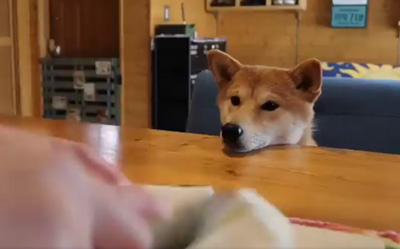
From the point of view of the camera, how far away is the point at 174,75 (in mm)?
3887

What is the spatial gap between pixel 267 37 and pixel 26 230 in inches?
186

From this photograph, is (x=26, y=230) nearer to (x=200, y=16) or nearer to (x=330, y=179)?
(x=330, y=179)

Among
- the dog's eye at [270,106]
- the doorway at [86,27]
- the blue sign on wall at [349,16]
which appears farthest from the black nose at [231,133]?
the blue sign on wall at [349,16]

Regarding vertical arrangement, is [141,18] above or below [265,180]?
above

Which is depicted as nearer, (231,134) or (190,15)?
(231,134)

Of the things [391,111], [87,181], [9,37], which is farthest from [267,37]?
[87,181]

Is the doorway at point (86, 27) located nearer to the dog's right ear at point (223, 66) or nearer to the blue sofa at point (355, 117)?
the blue sofa at point (355, 117)

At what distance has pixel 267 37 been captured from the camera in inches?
190

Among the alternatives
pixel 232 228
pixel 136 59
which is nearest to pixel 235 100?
pixel 232 228

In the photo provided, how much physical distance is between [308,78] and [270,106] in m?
0.12

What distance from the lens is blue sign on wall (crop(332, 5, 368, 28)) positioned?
445 cm

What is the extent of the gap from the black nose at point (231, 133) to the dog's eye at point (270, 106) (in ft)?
0.46

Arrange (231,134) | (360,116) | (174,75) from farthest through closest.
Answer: (174,75), (360,116), (231,134)

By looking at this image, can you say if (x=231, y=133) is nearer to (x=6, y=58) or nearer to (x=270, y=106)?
(x=270, y=106)
